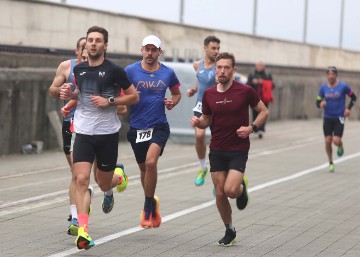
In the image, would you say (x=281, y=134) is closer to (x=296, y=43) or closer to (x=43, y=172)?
(x=296, y=43)

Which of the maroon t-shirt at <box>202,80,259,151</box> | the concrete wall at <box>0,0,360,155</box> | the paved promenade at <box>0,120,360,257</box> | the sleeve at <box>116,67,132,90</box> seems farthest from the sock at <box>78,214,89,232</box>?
the concrete wall at <box>0,0,360,155</box>

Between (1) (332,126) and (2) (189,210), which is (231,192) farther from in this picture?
(1) (332,126)

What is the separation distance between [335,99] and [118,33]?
7788 mm

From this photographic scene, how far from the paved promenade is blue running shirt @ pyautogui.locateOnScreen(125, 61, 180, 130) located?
1.13m

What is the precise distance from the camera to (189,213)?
14.0 meters

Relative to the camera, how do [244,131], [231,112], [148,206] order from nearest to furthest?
[244,131], [231,112], [148,206]

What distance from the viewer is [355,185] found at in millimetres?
18359

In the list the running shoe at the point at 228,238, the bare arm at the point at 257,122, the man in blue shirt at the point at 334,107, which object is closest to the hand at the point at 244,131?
the bare arm at the point at 257,122

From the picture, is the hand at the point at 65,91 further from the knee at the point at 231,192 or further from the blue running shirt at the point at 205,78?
the blue running shirt at the point at 205,78

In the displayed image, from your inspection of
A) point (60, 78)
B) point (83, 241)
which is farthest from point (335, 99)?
point (83, 241)

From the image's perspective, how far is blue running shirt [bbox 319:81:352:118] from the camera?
21.2 m

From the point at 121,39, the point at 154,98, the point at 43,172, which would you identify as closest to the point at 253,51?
the point at 121,39

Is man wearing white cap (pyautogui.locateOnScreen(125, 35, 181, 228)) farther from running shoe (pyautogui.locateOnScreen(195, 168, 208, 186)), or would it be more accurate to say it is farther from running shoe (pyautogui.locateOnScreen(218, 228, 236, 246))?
running shoe (pyautogui.locateOnScreen(195, 168, 208, 186))

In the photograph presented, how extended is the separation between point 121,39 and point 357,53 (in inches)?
992
